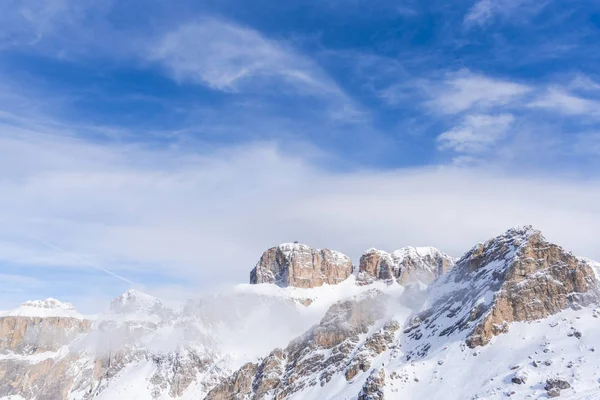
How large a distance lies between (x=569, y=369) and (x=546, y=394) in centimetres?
1451

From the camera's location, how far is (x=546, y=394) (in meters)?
190

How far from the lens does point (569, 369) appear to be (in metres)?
198

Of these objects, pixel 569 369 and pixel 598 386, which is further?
pixel 569 369

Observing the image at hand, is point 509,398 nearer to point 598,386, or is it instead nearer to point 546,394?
point 546,394

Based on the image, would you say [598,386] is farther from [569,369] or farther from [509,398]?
[509,398]

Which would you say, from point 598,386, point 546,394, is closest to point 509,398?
point 546,394

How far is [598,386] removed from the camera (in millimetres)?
183375

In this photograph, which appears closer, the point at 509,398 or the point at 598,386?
the point at 598,386

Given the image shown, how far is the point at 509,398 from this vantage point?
196 meters

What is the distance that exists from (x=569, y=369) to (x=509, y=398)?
21830 millimetres

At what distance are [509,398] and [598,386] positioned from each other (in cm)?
2687

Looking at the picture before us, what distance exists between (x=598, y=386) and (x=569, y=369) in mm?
14721

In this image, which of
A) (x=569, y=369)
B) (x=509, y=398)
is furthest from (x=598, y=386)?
(x=509, y=398)
